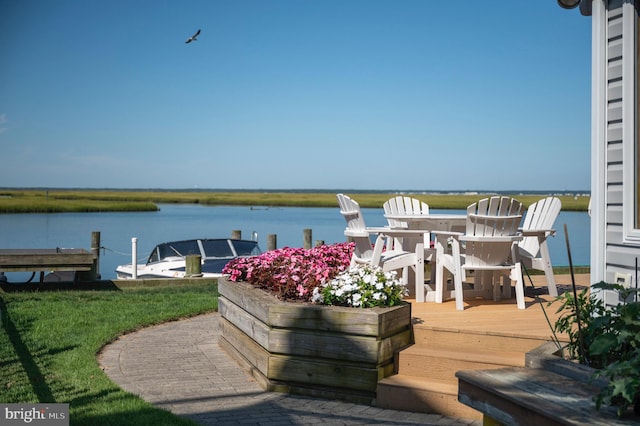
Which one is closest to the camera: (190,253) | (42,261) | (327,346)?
(327,346)

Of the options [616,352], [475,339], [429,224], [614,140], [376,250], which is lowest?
[475,339]

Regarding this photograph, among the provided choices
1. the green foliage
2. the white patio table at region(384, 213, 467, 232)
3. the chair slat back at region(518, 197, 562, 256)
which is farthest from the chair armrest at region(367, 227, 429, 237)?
the green foliage

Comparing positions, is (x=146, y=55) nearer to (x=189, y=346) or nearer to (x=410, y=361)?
(x=189, y=346)

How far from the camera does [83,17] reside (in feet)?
108

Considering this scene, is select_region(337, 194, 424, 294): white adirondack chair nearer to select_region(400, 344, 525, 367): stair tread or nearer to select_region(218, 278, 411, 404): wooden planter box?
select_region(218, 278, 411, 404): wooden planter box

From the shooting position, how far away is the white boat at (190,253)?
14117 mm

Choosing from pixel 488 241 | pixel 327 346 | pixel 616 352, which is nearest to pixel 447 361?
pixel 327 346

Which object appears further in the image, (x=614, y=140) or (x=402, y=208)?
(x=402, y=208)

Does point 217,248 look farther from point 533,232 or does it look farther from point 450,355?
point 450,355

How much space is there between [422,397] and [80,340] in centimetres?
381

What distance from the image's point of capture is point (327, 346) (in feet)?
16.0

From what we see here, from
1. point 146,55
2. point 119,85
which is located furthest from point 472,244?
point 119,85

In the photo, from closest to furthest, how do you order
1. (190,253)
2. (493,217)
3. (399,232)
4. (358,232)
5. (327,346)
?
(327,346) < (493,217) < (399,232) < (358,232) < (190,253)

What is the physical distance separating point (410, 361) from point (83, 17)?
3248 cm
